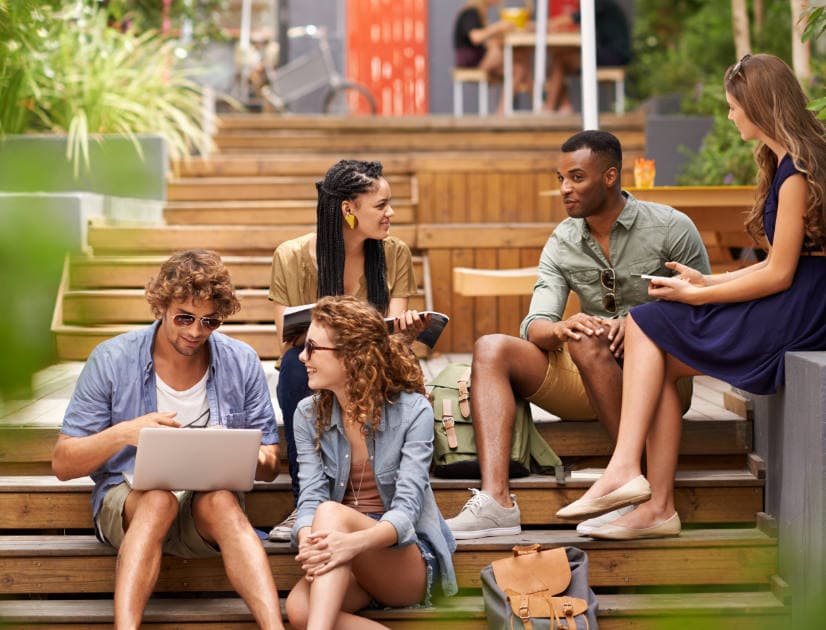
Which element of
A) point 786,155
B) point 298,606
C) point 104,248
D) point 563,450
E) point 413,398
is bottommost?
point 298,606

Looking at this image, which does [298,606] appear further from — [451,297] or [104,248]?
[451,297]

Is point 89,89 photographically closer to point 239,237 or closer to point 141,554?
point 239,237

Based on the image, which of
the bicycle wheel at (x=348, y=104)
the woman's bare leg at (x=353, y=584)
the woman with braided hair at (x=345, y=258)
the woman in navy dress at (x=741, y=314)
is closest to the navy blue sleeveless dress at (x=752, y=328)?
the woman in navy dress at (x=741, y=314)

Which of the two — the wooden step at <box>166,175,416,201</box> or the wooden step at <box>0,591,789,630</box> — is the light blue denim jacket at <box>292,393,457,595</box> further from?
the wooden step at <box>166,175,416,201</box>

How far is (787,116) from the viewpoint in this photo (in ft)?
9.70

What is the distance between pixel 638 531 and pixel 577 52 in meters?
7.01

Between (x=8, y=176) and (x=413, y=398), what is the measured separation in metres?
2.45

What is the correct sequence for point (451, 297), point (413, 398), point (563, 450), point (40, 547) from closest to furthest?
point (413, 398)
point (40, 547)
point (563, 450)
point (451, 297)

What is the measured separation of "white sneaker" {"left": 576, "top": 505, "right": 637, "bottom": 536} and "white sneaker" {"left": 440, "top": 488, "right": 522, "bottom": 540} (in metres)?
0.18

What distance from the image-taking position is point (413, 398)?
3.04 metres

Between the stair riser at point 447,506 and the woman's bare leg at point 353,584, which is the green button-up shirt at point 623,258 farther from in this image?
the woman's bare leg at point 353,584

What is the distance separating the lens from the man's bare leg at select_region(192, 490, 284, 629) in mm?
2854

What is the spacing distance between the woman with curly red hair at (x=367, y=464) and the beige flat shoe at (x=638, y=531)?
1.45ft

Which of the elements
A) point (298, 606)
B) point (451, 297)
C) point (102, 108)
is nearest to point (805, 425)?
point (298, 606)
